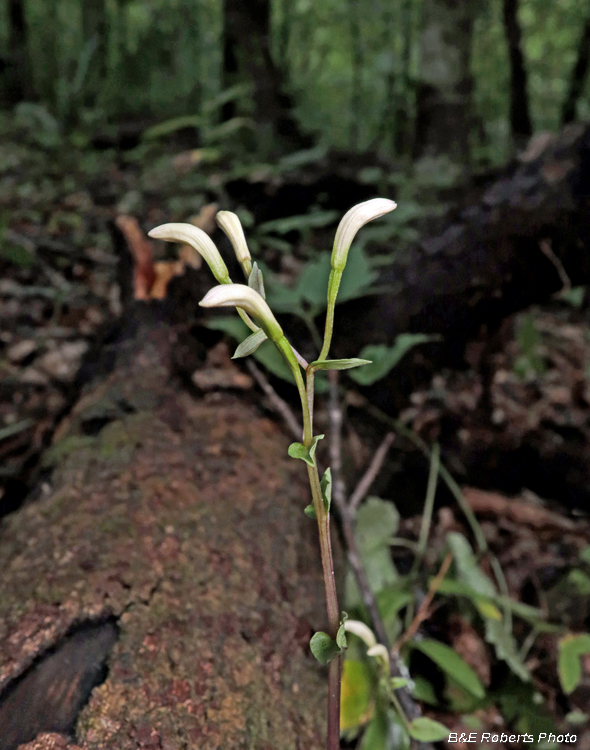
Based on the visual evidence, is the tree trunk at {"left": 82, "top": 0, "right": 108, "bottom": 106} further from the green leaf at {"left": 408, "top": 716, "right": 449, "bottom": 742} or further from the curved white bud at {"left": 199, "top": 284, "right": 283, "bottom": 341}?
the green leaf at {"left": 408, "top": 716, "right": 449, "bottom": 742}

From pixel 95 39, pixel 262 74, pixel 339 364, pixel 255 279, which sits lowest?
pixel 339 364

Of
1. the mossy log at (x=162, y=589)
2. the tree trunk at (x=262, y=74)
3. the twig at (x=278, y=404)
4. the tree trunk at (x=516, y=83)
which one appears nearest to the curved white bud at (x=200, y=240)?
the mossy log at (x=162, y=589)

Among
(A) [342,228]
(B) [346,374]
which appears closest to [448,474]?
(B) [346,374]

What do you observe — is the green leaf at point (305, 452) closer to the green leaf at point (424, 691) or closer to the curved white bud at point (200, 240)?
the curved white bud at point (200, 240)

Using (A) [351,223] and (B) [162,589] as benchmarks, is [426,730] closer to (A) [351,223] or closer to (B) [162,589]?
(B) [162,589]

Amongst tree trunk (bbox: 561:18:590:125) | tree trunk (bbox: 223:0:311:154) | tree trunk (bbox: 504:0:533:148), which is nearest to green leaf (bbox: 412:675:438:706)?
tree trunk (bbox: 223:0:311:154)

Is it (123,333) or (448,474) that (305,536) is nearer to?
(448,474)

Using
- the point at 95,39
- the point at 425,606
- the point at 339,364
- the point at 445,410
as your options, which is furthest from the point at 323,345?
the point at 95,39
